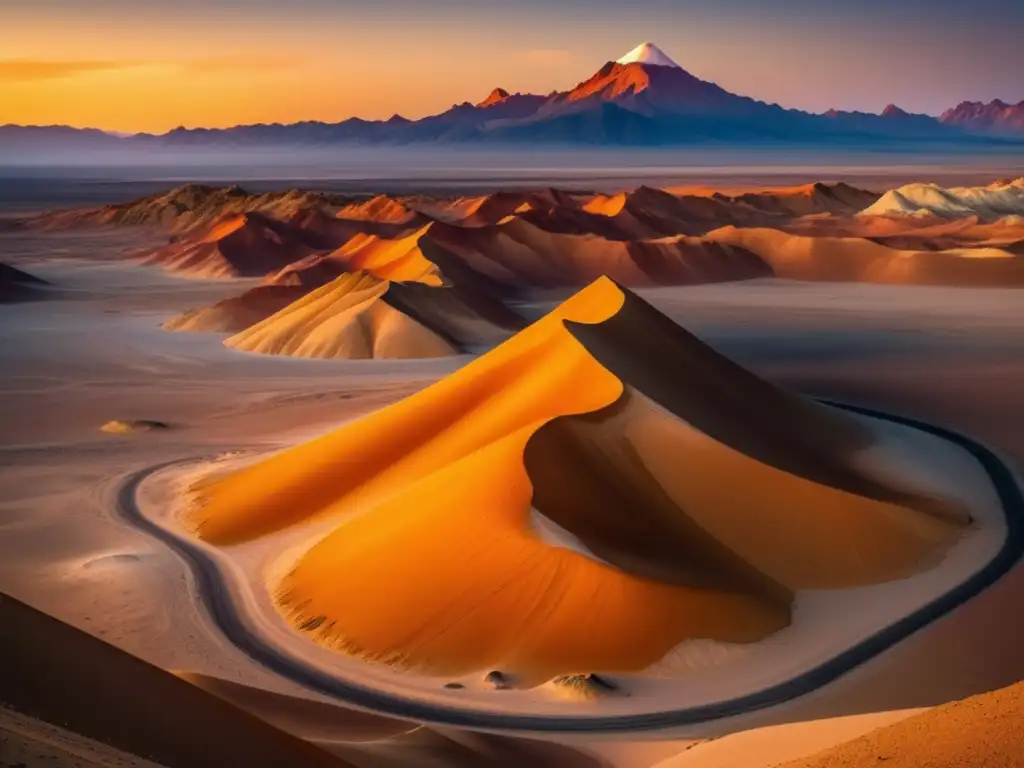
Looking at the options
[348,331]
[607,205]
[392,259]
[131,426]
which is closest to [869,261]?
[392,259]

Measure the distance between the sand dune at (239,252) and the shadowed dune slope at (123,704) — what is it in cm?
6929

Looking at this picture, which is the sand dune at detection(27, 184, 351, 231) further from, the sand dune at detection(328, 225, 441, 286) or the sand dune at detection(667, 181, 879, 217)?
the sand dune at detection(328, 225, 441, 286)

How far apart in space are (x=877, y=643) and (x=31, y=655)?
11.8 m

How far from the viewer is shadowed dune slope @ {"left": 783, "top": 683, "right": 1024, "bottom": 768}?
9523 mm

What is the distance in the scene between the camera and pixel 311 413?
34750mm

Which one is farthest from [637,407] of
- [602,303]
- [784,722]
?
[784,722]

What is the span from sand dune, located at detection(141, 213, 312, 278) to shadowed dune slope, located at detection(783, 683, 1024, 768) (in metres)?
72.2

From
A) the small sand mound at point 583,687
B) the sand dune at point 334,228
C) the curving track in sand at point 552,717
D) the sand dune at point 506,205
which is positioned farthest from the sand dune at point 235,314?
the small sand mound at point 583,687

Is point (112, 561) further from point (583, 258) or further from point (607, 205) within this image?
point (607, 205)

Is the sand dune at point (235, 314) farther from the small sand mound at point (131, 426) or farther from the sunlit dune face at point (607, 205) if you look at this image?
the sunlit dune face at point (607, 205)

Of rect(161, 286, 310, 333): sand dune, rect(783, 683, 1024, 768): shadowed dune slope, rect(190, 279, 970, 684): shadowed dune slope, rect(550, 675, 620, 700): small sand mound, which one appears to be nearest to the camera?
rect(783, 683, 1024, 768): shadowed dune slope

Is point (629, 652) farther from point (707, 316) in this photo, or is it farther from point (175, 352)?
point (707, 316)

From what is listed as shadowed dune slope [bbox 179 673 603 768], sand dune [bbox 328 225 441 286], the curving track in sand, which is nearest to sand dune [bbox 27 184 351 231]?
sand dune [bbox 328 225 441 286]

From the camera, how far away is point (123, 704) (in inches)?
427
